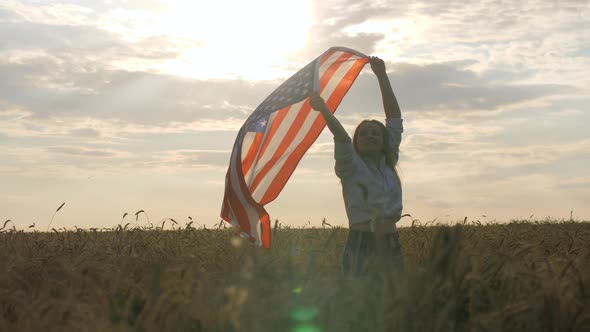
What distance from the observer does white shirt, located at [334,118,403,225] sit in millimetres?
5965

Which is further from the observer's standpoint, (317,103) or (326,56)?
(326,56)

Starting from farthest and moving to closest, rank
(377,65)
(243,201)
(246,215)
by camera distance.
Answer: (377,65) < (243,201) < (246,215)

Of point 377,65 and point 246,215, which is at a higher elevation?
point 377,65

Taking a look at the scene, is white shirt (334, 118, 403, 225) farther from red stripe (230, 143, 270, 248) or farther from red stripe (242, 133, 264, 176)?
red stripe (242, 133, 264, 176)

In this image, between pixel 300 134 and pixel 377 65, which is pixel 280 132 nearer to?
pixel 300 134

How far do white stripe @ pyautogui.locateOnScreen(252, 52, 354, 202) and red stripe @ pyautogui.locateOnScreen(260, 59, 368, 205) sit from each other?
3 centimetres

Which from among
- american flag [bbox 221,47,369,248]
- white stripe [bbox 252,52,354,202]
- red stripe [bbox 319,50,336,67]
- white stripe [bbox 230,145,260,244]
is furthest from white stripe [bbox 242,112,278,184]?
red stripe [bbox 319,50,336,67]

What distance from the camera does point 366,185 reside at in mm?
5965

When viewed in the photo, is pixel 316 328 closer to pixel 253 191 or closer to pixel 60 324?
pixel 60 324

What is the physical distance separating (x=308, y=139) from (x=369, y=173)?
1699 mm

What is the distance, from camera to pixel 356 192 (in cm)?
607

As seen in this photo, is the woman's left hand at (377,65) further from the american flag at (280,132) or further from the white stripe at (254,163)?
the white stripe at (254,163)

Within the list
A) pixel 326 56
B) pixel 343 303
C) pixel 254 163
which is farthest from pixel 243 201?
pixel 343 303

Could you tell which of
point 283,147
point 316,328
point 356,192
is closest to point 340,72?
point 283,147
